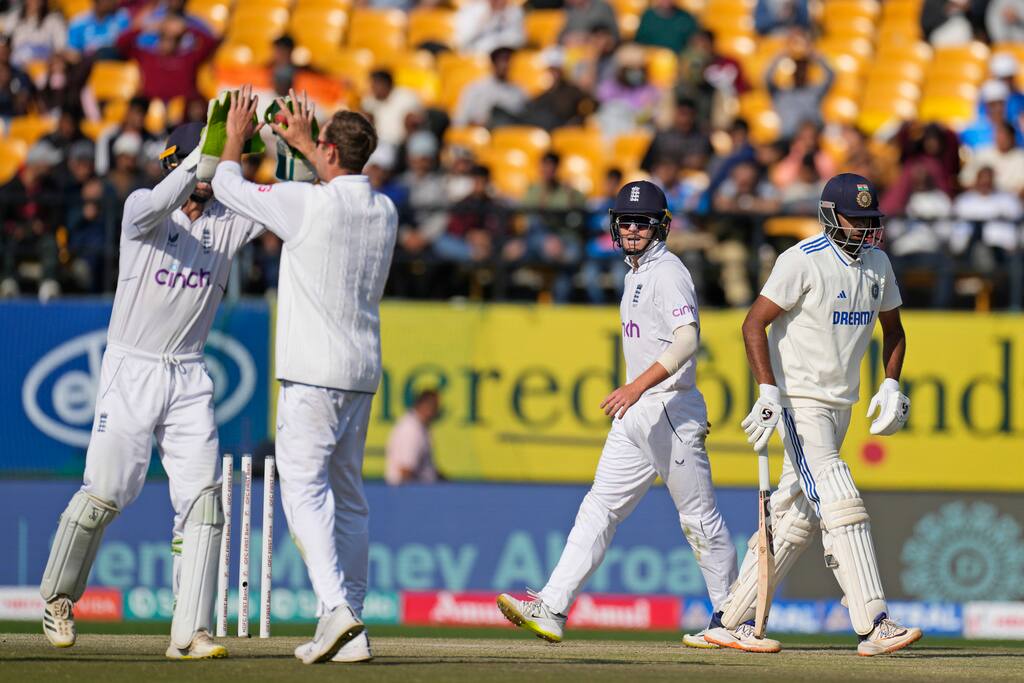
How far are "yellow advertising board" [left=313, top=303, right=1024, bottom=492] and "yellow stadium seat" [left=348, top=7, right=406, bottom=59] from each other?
21.1 ft

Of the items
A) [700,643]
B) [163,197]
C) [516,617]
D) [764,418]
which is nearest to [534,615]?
[516,617]

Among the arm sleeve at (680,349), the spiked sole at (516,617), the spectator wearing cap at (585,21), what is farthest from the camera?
the spectator wearing cap at (585,21)

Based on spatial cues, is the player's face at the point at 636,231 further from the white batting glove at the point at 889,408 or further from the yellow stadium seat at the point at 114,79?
the yellow stadium seat at the point at 114,79

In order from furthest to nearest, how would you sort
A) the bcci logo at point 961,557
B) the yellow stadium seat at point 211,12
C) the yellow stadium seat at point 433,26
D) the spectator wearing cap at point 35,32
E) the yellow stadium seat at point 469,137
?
1. the yellow stadium seat at point 211,12
2. the yellow stadium seat at point 433,26
3. the spectator wearing cap at point 35,32
4. the yellow stadium seat at point 469,137
5. the bcci logo at point 961,557

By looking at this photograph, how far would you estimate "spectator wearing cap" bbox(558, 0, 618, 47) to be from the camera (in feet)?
61.8

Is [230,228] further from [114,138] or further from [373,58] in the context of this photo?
[373,58]

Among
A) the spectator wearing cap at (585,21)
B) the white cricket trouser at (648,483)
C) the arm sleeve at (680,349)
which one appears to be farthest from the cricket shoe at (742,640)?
the spectator wearing cap at (585,21)

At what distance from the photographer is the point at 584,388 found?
14633mm

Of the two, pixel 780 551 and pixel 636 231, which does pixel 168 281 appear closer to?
pixel 636 231

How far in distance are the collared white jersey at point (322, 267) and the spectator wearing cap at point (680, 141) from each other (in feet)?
28.9

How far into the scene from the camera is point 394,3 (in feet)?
67.5

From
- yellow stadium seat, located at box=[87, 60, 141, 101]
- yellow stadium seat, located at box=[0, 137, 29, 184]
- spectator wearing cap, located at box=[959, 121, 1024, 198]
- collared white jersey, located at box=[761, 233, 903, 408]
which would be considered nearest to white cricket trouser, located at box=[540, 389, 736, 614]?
collared white jersey, located at box=[761, 233, 903, 408]

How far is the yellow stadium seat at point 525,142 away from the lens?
17.5m

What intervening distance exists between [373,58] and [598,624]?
8673 millimetres
